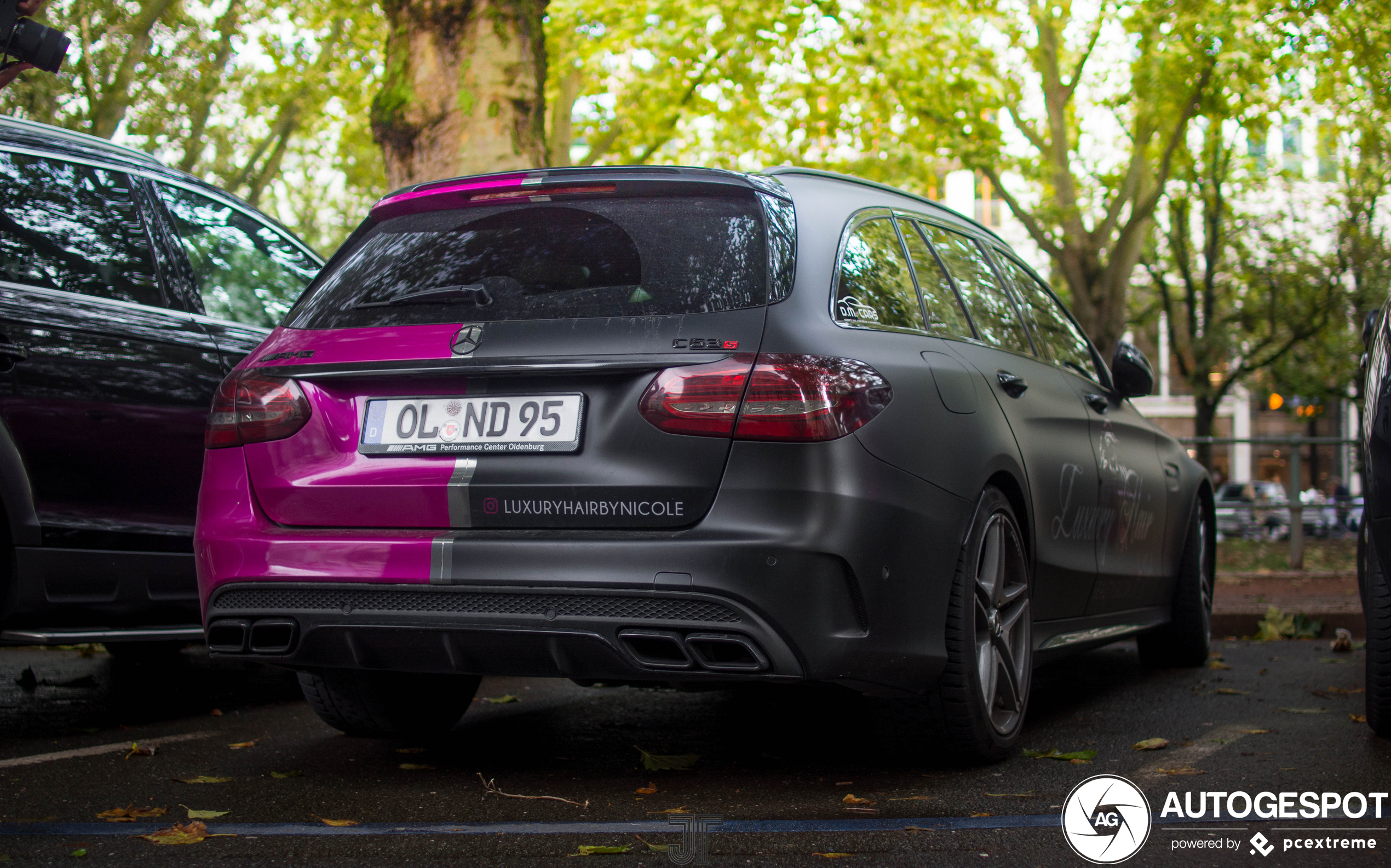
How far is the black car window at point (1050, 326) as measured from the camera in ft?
16.9

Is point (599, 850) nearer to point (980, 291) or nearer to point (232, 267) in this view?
point (980, 291)

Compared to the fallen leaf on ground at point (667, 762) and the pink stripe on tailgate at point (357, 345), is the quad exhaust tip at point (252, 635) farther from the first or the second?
the fallen leaf on ground at point (667, 762)

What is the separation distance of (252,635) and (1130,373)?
11.7ft

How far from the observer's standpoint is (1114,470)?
528 cm

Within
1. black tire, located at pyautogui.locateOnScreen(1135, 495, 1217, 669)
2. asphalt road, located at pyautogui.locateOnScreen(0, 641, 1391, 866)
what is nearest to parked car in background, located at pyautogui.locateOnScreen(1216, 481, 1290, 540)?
black tire, located at pyautogui.locateOnScreen(1135, 495, 1217, 669)

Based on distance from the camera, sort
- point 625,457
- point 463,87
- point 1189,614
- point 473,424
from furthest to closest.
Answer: point 463,87, point 1189,614, point 473,424, point 625,457

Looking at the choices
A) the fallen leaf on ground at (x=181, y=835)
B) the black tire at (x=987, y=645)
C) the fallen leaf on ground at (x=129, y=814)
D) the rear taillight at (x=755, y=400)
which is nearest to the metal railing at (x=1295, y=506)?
the black tire at (x=987, y=645)

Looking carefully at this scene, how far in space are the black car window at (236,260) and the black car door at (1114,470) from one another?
9.53ft

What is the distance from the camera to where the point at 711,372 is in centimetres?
331

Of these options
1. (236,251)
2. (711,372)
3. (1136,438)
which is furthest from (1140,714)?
(236,251)

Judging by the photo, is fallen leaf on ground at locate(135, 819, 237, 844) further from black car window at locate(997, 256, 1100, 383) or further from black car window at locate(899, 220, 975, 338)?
black car window at locate(997, 256, 1100, 383)

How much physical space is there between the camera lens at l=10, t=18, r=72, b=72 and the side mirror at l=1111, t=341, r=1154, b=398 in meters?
5.55

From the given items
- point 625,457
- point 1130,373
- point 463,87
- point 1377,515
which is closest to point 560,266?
point 625,457

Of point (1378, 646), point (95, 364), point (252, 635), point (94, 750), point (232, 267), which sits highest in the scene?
point (232, 267)
